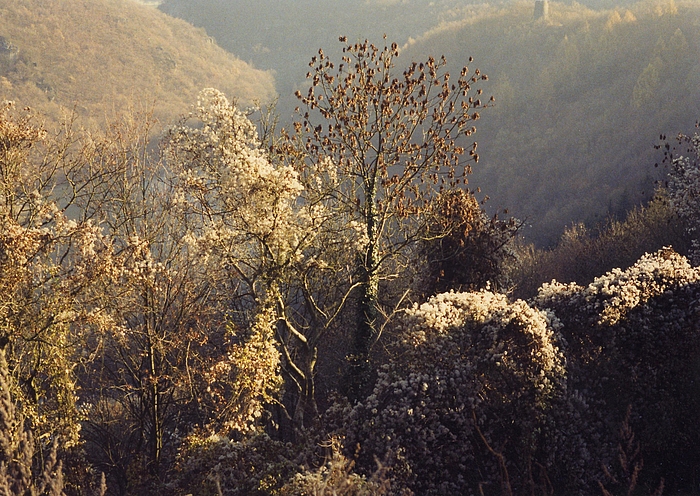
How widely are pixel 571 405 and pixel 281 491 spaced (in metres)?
4.89

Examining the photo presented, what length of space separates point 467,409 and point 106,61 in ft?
349

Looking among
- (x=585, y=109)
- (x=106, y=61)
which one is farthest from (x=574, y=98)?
(x=106, y=61)

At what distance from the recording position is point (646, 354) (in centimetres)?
1170

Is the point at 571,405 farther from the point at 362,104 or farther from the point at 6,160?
the point at 6,160

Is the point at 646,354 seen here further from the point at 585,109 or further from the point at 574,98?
the point at 574,98

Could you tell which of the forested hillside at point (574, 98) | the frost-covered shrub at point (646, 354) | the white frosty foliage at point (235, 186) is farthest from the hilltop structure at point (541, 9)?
the frost-covered shrub at point (646, 354)

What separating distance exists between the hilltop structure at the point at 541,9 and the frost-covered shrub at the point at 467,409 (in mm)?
97945

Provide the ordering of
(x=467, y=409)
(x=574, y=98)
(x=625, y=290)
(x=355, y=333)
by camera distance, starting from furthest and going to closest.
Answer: (x=574, y=98) → (x=355, y=333) → (x=625, y=290) → (x=467, y=409)

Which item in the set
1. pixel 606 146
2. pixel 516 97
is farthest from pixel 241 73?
pixel 606 146

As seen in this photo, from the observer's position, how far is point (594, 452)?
10.8 meters

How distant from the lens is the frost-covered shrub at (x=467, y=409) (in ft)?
34.8

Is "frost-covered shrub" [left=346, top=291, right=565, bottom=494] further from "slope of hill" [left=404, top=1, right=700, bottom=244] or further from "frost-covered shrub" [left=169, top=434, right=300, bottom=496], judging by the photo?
"slope of hill" [left=404, top=1, right=700, bottom=244]

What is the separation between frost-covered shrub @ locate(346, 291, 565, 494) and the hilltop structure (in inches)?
3856

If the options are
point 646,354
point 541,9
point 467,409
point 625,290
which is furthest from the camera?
point 541,9
